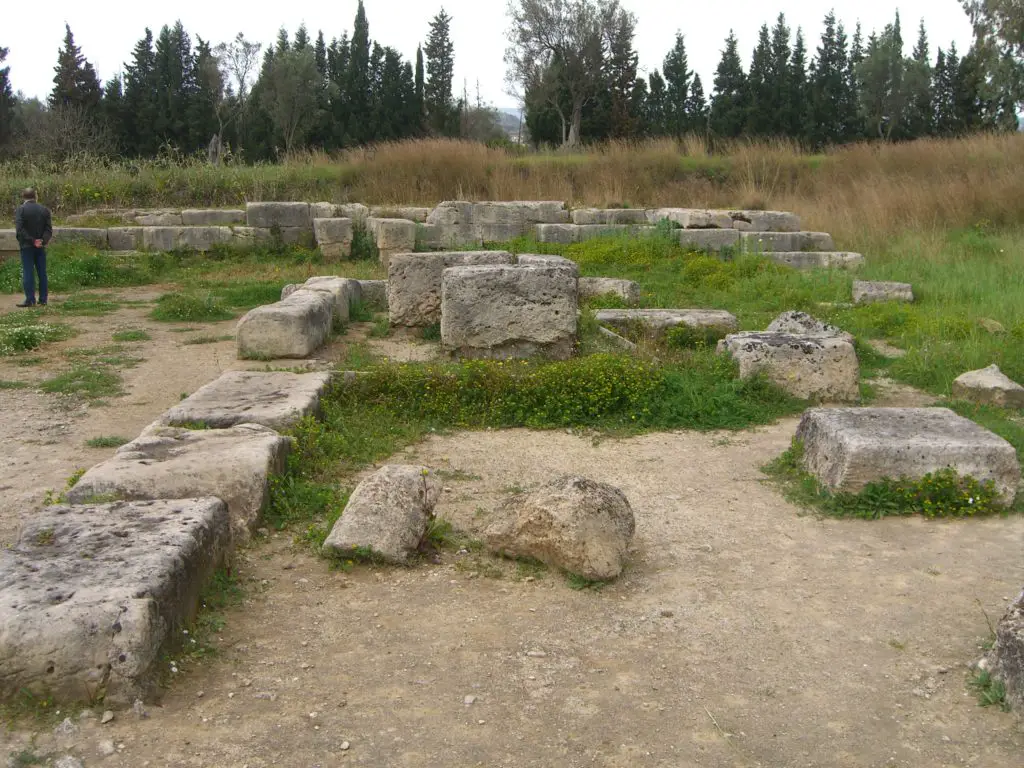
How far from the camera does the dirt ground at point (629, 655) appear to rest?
3189 millimetres

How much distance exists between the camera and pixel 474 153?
67.1 feet

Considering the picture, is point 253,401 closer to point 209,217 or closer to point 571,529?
point 571,529

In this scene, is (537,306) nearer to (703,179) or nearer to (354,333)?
(354,333)

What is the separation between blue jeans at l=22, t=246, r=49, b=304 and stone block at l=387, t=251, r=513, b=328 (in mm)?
5653

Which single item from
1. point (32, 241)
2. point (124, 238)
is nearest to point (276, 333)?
point (32, 241)

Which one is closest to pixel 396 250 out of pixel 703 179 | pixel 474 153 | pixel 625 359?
pixel 474 153

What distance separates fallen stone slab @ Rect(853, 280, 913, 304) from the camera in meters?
11.8

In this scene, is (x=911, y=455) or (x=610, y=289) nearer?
(x=911, y=455)

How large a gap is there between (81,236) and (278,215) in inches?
130

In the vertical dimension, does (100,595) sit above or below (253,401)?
below

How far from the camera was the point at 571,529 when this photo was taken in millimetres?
4500

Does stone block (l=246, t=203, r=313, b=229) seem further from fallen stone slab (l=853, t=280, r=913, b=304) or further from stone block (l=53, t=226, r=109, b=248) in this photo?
fallen stone slab (l=853, t=280, r=913, b=304)

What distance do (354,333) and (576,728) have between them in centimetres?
788

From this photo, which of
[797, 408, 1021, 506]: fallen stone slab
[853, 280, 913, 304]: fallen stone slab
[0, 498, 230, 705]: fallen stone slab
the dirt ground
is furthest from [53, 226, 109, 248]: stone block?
[797, 408, 1021, 506]: fallen stone slab
